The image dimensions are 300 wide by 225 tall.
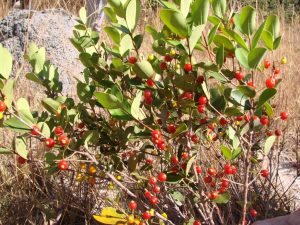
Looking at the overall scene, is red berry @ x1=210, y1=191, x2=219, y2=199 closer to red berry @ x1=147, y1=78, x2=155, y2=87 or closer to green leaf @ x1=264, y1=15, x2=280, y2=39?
red berry @ x1=147, y1=78, x2=155, y2=87

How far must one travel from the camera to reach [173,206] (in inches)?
59.1

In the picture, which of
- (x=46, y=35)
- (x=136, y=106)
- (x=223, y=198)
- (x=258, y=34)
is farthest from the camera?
(x=46, y=35)

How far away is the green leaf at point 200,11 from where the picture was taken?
1023 millimetres

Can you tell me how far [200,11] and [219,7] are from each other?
6.2 inches

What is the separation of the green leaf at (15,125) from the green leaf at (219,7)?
1.78 ft

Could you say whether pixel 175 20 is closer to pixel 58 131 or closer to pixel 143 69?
pixel 143 69

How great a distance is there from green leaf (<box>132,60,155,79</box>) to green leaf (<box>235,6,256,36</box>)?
8.9 inches

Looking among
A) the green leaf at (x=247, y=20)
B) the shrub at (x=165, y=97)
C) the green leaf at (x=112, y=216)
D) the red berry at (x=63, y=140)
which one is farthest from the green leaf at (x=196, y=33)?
the green leaf at (x=112, y=216)

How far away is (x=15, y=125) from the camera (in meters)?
1.11

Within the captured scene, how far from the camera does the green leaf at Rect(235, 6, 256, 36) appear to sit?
3.34 ft

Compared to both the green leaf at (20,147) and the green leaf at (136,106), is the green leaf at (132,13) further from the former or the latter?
the green leaf at (20,147)

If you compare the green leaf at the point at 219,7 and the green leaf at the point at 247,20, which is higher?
the green leaf at the point at 219,7

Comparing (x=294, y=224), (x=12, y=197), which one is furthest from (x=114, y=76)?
(x=12, y=197)

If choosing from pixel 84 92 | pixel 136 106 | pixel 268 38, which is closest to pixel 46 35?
pixel 84 92
